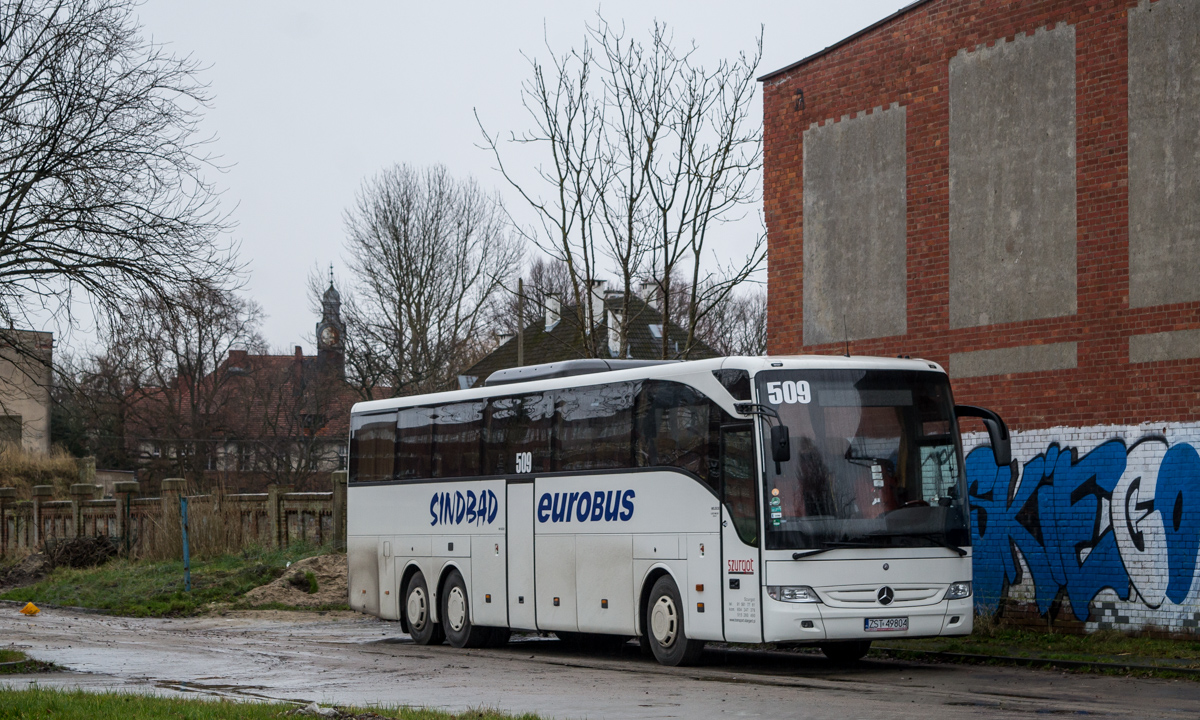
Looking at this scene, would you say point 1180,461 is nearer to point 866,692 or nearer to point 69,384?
point 866,692

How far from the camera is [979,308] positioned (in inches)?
688

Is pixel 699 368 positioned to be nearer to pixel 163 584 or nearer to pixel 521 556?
pixel 521 556

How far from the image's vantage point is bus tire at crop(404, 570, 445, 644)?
1880 cm

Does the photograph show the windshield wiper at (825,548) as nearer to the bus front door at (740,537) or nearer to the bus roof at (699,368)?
the bus front door at (740,537)

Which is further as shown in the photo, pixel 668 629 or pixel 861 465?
pixel 668 629

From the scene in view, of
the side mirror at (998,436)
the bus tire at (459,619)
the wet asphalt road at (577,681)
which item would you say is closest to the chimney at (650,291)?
the bus tire at (459,619)

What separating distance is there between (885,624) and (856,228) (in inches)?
285

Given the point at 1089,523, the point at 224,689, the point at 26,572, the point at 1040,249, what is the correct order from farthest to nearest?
the point at 26,572
the point at 1040,249
the point at 1089,523
the point at 224,689

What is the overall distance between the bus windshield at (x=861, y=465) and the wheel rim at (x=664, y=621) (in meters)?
1.76

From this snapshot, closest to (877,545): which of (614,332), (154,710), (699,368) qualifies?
(699,368)

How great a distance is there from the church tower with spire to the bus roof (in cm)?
3876

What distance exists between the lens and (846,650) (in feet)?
48.8

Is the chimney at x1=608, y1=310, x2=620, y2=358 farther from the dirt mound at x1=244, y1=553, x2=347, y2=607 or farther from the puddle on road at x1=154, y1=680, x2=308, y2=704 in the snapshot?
the puddle on road at x1=154, y1=680, x2=308, y2=704

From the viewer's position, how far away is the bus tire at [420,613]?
61.7 feet
